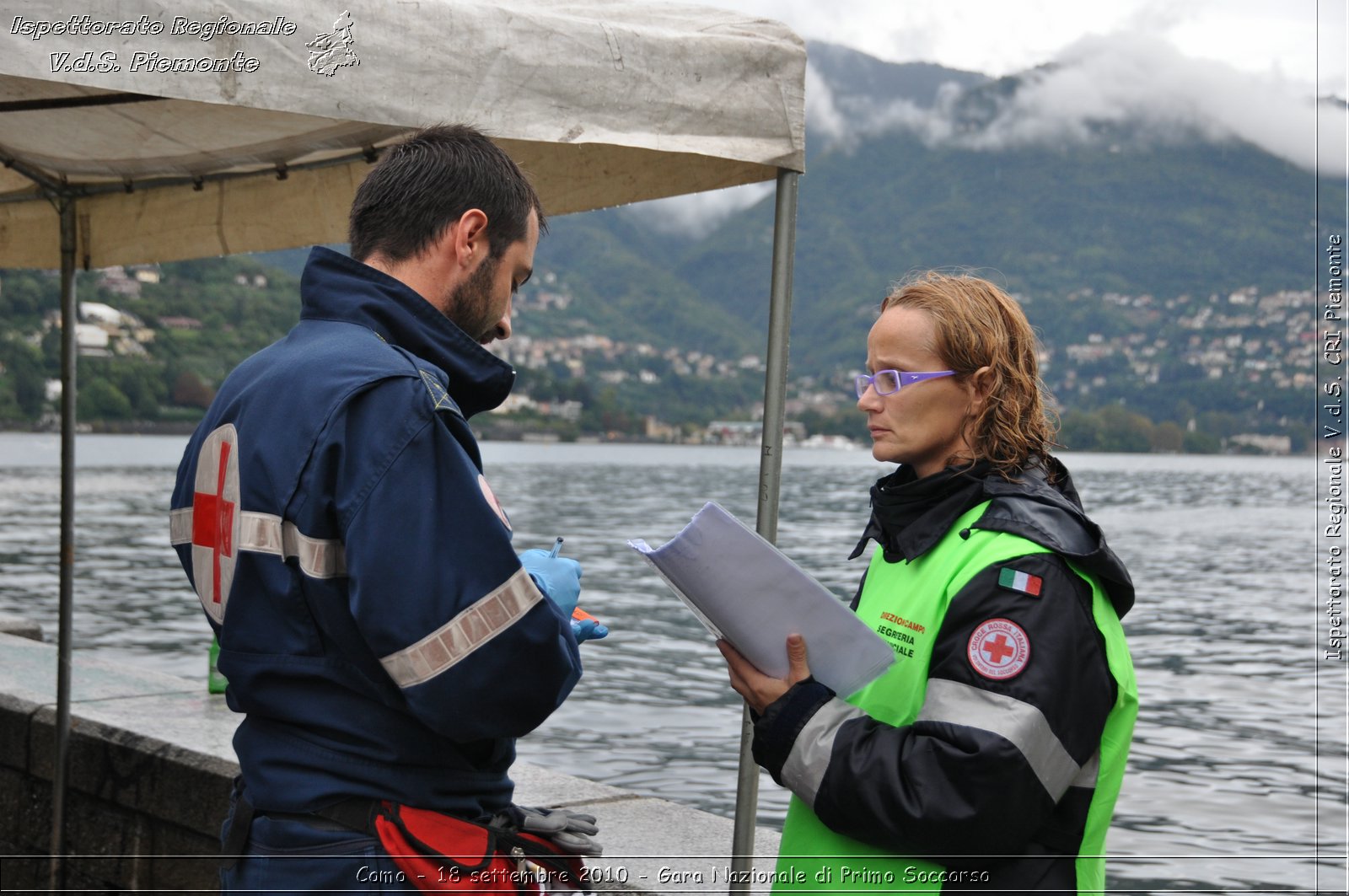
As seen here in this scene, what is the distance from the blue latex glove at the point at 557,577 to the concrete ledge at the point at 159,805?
5.10 feet

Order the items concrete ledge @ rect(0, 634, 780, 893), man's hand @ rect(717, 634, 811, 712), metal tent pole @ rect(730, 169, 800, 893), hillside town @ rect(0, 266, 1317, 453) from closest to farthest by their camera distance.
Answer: man's hand @ rect(717, 634, 811, 712) < metal tent pole @ rect(730, 169, 800, 893) < concrete ledge @ rect(0, 634, 780, 893) < hillside town @ rect(0, 266, 1317, 453)

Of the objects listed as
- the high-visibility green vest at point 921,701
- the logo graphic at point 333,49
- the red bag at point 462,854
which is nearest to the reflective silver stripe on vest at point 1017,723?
the high-visibility green vest at point 921,701

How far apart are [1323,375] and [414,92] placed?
3.22 meters

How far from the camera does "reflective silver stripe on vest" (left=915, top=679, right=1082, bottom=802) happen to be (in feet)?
6.33

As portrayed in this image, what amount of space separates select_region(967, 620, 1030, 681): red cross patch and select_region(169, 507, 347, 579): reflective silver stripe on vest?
3.06ft

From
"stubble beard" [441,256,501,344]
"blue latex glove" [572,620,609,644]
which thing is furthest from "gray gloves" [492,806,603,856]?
"stubble beard" [441,256,501,344]

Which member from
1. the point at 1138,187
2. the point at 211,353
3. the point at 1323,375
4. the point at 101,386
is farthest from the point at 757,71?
the point at 1138,187

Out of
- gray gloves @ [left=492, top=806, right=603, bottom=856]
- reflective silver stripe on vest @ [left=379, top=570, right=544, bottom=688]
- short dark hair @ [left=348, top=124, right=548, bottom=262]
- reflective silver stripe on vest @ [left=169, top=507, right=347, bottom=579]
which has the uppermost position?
short dark hair @ [left=348, top=124, right=548, bottom=262]

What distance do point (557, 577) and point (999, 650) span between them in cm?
68

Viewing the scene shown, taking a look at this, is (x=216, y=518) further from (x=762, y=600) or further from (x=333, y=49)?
(x=333, y=49)

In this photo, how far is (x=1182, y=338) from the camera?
94.1 m

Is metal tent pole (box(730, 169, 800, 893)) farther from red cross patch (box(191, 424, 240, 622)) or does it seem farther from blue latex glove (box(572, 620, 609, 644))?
red cross patch (box(191, 424, 240, 622))

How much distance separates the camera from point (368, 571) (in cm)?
178

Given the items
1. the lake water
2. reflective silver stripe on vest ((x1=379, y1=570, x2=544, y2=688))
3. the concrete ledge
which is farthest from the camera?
the lake water
